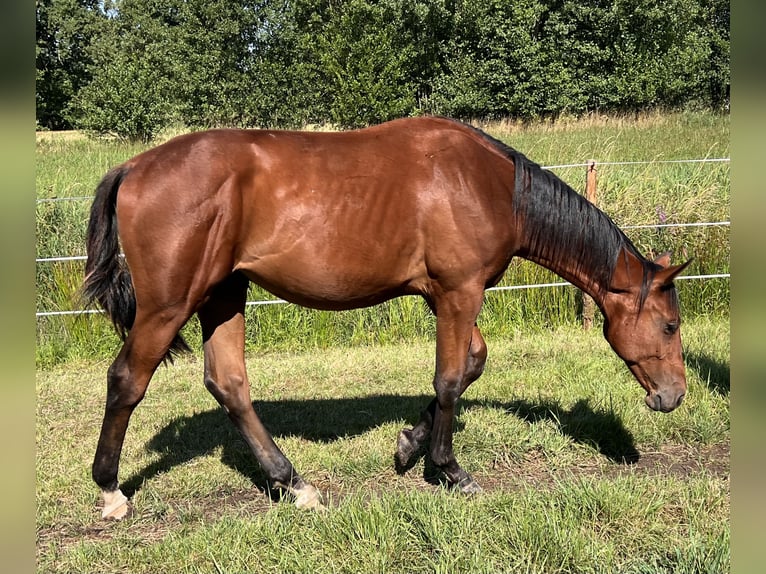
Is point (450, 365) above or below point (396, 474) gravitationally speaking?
above

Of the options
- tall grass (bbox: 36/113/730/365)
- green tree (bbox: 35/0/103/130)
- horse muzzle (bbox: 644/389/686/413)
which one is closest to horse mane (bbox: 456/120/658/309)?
horse muzzle (bbox: 644/389/686/413)

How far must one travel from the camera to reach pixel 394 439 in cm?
449

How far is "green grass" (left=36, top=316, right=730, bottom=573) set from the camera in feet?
9.59

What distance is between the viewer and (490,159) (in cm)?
379

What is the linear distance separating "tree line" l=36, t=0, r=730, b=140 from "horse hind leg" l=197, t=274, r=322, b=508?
23589mm

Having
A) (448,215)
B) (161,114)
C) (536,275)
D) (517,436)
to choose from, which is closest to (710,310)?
(536,275)

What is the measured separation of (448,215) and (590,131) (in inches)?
685

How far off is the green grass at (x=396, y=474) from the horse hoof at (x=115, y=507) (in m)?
0.05

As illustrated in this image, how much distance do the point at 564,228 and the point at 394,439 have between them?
188 centimetres

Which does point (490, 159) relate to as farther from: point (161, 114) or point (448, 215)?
point (161, 114)

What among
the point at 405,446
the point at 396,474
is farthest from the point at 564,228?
the point at 396,474

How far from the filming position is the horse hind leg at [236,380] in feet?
12.1

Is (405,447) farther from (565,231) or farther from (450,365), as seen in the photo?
(565,231)

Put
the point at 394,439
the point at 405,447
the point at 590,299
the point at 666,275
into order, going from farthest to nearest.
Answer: the point at 590,299, the point at 394,439, the point at 405,447, the point at 666,275
